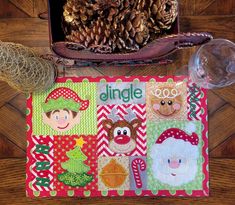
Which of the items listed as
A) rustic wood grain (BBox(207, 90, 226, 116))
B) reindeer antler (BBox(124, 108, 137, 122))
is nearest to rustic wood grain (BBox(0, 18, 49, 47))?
reindeer antler (BBox(124, 108, 137, 122))

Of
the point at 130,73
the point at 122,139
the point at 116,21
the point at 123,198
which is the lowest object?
the point at 123,198

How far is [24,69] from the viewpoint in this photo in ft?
1.98

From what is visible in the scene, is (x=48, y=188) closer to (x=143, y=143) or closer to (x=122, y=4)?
(x=143, y=143)

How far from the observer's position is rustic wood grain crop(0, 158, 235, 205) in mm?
722

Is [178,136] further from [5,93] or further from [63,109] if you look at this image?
[5,93]

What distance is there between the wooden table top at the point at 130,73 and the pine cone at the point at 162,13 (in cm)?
17

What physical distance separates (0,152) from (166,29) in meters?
0.40

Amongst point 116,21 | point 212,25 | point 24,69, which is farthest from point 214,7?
point 24,69

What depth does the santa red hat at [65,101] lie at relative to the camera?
Answer: 0.73 meters

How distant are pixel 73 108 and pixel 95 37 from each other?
0.22 metres

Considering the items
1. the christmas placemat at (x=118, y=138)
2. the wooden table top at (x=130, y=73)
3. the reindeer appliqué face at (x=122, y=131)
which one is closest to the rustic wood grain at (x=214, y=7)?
the wooden table top at (x=130, y=73)

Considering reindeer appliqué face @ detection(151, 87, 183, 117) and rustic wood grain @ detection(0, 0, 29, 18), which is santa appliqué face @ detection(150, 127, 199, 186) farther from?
rustic wood grain @ detection(0, 0, 29, 18)

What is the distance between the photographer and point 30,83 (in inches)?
25.6

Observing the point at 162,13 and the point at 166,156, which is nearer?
the point at 162,13
